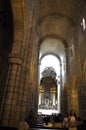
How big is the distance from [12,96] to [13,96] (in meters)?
0.05

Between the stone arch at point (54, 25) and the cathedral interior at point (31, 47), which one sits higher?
the stone arch at point (54, 25)

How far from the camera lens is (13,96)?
709 centimetres

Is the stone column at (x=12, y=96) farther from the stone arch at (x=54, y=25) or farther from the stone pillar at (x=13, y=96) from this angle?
the stone arch at (x=54, y=25)

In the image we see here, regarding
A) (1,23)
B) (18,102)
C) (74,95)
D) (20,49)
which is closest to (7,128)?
(18,102)

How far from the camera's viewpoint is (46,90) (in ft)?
124

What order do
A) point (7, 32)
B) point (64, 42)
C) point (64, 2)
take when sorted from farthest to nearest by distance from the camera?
point (64, 42)
point (64, 2)
point (7, 32)

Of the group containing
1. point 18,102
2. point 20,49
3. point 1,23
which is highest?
point 1,23

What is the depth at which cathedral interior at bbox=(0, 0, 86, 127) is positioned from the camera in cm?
738

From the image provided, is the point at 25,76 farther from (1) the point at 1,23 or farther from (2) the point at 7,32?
(1) the point at 1,23

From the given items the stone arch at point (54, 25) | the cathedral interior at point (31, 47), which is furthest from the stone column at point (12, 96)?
the stone arch at point (54, 25)

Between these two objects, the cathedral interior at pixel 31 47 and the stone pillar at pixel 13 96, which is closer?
the stone pillar at pixel 13 96

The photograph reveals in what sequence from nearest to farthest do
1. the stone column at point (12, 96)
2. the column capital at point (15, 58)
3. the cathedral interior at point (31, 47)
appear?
the stone column at point (12, 96)
the cathedral interior at point (31, 47)
the column capital at point (15, 58)

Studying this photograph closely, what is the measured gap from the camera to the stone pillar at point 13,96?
6660mm

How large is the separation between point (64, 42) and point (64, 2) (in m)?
6.75
